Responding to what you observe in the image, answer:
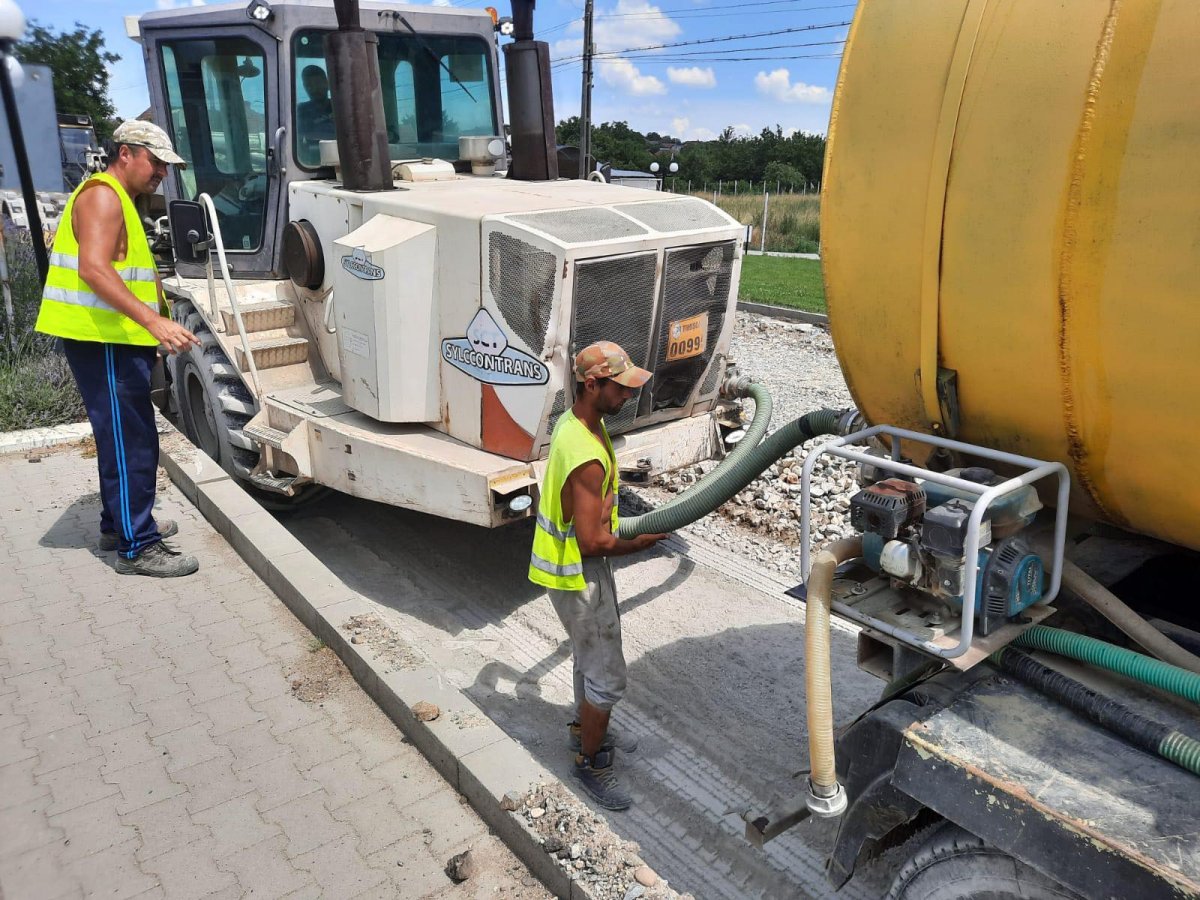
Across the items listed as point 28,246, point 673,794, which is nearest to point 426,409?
point 673,794

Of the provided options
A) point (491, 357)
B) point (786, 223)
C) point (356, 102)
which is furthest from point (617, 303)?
point (786, 223)

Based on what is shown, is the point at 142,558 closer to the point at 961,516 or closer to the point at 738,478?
the point at 738,478

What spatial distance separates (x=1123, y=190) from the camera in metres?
1.83

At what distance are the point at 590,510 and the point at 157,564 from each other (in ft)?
8.59

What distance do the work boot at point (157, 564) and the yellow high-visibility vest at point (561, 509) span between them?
7.30ft

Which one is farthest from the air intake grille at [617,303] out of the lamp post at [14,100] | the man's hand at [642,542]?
the lamp post at [14,100]

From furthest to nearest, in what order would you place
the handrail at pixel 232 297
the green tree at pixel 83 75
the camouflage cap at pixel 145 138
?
the green tree at pixel 83 75 < the handrail at pixel 232 297 < the camouflage cap at pixel 145 138

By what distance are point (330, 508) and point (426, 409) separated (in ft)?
6.22

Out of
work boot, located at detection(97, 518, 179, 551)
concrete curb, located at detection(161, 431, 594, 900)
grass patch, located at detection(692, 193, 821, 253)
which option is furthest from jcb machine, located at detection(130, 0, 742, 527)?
grass patch, located at detection(692, 193, 821, 253)

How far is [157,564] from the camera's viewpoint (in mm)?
4504

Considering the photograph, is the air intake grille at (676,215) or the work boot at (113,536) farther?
the work boot at (113,536)

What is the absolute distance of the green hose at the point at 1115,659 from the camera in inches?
75.7

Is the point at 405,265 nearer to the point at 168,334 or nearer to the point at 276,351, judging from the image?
the point at 168,334

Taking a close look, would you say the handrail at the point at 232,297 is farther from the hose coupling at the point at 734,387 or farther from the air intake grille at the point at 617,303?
the hose coupling at the point at 734,387
